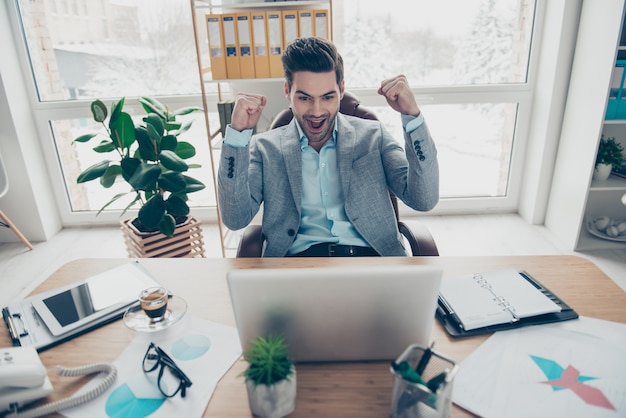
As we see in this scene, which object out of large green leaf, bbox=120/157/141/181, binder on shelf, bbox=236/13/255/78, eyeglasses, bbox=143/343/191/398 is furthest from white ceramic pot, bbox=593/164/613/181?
eyeglasses, bbox=143/343/191/398

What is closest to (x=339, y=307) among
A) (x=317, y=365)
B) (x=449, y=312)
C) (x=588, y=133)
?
(x=317, y=365)

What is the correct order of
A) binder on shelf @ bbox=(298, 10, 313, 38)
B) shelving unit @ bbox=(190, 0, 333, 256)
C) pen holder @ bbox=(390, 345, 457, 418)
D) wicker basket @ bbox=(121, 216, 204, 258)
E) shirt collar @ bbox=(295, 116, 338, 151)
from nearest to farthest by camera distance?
pen holder @ bbox=(390, 345, 457, 418) → shirt collar @ bbox=(295, 116, 338, 151) → wicker basket @ bbox=(121, 216, 204, 258) → binder on shelf @ bbox=(298, 10, 313, 38) → shelving unit @ bbox=(190, 0, 333, 256)

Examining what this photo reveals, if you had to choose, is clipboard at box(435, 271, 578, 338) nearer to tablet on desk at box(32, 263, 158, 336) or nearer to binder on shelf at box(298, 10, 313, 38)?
tablet on desk at box(32, 263, 158, 336)

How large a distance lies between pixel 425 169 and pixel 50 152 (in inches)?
116

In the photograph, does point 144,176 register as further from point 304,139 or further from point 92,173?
point 304,139

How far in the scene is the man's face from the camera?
59.3 inches

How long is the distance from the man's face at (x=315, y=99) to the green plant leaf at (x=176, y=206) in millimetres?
915

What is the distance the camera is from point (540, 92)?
303 cm

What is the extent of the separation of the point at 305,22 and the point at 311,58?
1.07 m

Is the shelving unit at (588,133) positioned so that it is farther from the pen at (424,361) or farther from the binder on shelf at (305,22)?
the pen at (424,361)

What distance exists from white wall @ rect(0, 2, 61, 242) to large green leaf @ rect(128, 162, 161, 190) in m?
1.53

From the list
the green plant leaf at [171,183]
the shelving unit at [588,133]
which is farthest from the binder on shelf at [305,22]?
the shelving unit at [588,133]

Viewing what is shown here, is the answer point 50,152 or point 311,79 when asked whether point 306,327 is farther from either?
point 50,152

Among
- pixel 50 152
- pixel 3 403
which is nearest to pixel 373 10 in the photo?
pixel 50 152
